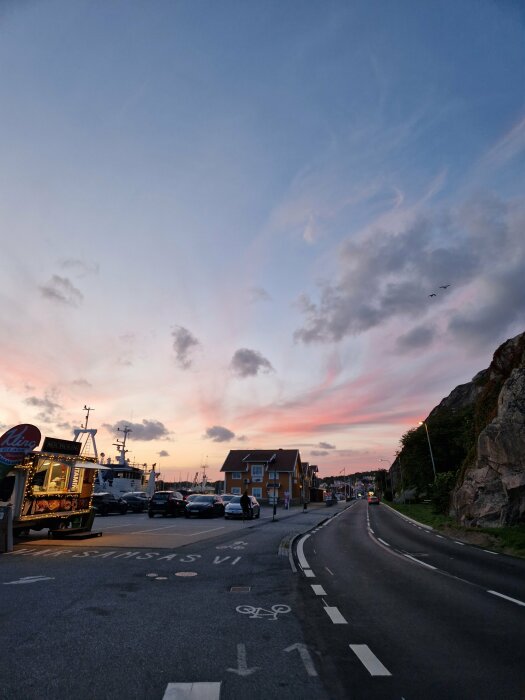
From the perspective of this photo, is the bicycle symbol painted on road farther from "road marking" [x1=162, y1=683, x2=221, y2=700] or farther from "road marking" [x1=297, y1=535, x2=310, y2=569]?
"road marking" [x1=297, y1=535, x2=310, y2=569]

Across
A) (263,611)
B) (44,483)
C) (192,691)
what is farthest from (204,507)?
(192,691)

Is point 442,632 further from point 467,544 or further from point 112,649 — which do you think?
point 467,544

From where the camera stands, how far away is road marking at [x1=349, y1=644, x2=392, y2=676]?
4699mm

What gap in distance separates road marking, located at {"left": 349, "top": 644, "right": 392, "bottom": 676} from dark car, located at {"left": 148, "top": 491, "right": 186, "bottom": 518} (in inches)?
1077

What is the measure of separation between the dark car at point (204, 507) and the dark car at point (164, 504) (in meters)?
1.14

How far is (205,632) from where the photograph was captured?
5938 mm

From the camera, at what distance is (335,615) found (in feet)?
22.6

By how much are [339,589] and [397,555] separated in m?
6.34

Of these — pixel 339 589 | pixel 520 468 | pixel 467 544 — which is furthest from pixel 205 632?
pixel 520 468

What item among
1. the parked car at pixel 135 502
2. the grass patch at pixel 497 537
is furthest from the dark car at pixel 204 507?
the grass patch at pixel 497 537

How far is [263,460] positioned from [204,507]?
5081 centimetres

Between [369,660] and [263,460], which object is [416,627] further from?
[263,460]

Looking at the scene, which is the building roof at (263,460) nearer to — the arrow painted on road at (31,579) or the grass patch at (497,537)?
the grass patch at (497,537)

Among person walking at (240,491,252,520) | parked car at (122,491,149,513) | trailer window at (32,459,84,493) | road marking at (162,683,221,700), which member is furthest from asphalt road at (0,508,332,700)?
parked car at (122,491,149,513)
